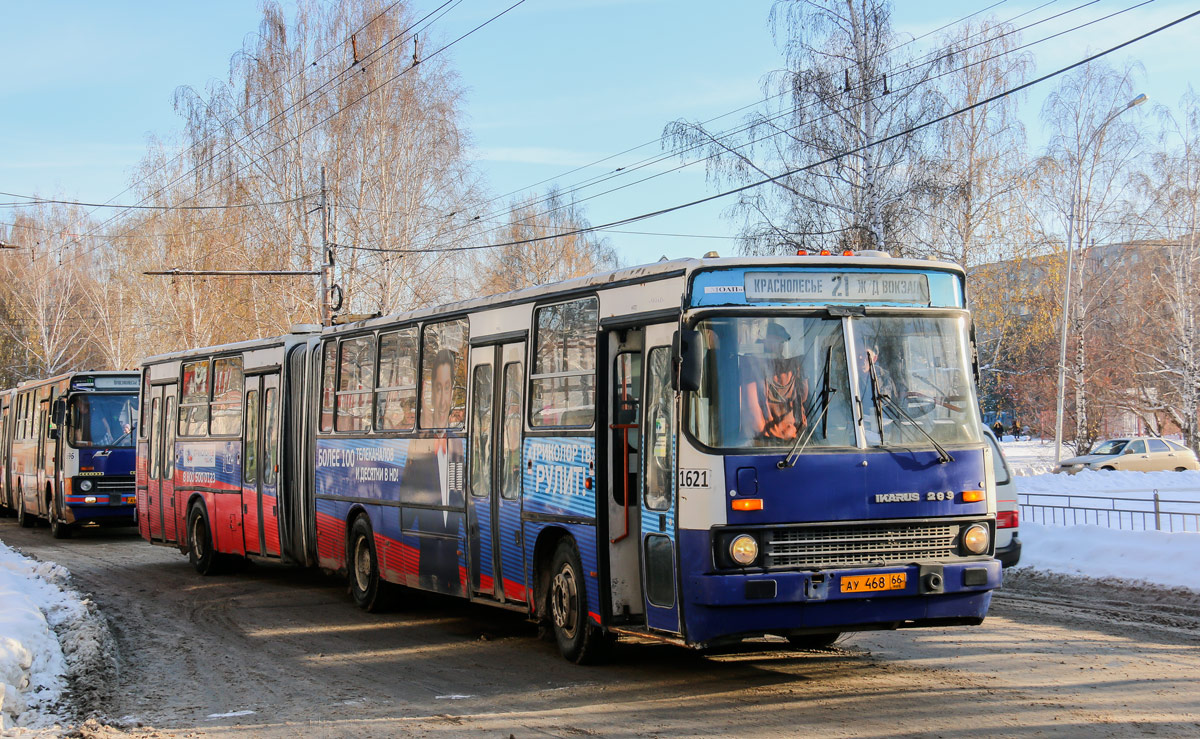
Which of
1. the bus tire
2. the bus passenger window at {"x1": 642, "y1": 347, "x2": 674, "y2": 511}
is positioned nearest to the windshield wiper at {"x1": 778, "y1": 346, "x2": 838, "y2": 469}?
the bus passenger window at {"x1": 642, "y1": 347, "x2": 674, "y2": 511}

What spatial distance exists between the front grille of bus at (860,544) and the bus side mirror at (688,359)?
3.71 feet

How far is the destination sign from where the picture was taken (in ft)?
27.8

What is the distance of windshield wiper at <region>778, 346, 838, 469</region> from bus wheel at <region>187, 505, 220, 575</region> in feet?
40.2

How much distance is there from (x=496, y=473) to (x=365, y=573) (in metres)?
Answer: 3.62

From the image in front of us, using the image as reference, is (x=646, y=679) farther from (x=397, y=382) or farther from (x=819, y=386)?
(x=397, y=382)

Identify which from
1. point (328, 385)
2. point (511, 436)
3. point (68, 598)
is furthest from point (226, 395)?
point (511, 436)

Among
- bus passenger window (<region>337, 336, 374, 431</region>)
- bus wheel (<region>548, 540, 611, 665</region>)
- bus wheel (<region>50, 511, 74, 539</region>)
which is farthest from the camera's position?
bus wheel (<region>50, 511, 74, 539</region>)

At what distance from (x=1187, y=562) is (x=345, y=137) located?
99.6ft

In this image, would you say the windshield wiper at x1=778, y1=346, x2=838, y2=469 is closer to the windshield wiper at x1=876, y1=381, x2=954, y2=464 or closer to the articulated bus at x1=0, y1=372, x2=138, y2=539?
the windshield wiper at x1=876, y1=381, x2=954, y2=464

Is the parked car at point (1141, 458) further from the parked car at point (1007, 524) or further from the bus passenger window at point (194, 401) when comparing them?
the bus passenger window at point (194, 401)

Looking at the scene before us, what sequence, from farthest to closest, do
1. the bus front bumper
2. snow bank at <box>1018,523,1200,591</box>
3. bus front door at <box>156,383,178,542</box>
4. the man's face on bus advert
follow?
bus front door at <box>156,383,178,542</box> < snow bank at <box>1018,523,1200,591</box> < the man's face on bus advert < the bus front bumper

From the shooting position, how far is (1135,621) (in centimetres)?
1163

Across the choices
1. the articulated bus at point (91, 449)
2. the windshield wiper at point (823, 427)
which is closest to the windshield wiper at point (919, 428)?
the windshield wiper at point (823, 427)

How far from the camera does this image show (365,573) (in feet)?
45.8
